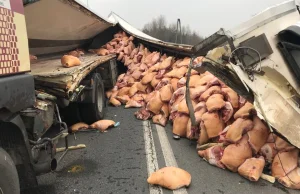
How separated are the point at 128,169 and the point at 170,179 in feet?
2.49

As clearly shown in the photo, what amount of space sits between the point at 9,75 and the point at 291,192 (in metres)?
3.15

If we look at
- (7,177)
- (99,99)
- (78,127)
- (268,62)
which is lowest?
(78,127)

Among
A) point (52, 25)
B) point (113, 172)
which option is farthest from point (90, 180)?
point (52, 25)

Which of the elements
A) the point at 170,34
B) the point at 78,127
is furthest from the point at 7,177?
the point at 170,34

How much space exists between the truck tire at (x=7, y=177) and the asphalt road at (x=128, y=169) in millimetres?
1206

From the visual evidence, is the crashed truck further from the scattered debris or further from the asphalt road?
the asphalt road

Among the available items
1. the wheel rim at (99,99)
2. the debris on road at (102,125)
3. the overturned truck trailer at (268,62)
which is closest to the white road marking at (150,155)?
the debris on road at (102,125)

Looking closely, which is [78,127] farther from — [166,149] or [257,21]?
[257,21]

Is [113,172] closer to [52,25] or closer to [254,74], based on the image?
[254,74]

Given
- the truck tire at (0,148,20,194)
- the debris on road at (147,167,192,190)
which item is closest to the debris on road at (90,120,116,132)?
the debris on road at (147,167,192,190)

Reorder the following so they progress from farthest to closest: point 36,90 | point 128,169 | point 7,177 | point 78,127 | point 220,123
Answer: point 78,127
point 220,123
point 128,169
point 36,90
point 7,177

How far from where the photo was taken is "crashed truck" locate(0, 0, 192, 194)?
8.78 ft

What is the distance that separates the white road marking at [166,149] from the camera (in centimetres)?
391

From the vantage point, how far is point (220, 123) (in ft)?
16.7
